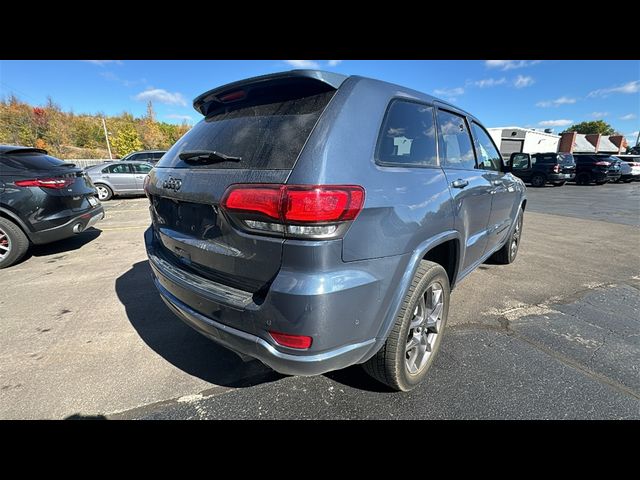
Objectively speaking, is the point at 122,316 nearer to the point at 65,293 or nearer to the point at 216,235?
the point at 65,293

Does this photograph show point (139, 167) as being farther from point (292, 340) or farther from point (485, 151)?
point (292, 340)

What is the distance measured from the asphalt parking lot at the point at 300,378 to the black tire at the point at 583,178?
21847 millimetres

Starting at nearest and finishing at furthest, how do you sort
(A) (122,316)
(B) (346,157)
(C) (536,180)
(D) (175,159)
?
(B) (346,157) < (D) (175,159) < (A) (122,316) < (C) (536,180)

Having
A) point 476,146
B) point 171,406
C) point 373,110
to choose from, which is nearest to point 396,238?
point 373,110

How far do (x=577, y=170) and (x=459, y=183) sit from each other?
24.9 metres

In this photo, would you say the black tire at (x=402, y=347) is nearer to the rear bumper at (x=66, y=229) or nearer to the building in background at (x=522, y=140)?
the rear bumper at (x=66, y=229)

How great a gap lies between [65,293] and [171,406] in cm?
258

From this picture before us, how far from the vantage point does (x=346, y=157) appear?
1437 millimetres

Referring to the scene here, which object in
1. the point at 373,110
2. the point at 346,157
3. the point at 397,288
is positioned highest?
the point at 373,110

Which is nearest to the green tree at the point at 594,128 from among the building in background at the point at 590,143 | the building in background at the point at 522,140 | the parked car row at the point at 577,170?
the building in background at the point at 590,143

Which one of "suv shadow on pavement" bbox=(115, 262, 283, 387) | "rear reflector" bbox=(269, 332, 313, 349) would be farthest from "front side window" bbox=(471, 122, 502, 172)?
"suv shadow on pavement" bbox=(115, 262, 283, 387)

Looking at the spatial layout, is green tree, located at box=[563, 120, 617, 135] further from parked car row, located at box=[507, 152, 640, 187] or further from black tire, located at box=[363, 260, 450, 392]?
black tire, located at box=[363, 260, 450, 392]

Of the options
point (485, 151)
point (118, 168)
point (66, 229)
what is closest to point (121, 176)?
point (118, 168)

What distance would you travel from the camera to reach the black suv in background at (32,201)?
13.7ft
